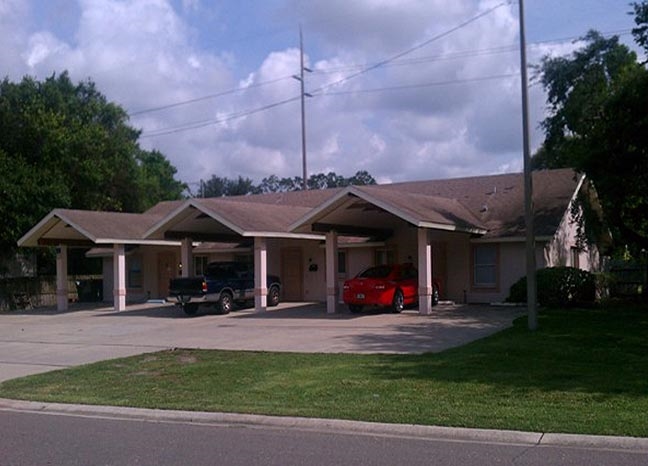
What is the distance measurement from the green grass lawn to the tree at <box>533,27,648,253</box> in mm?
7433

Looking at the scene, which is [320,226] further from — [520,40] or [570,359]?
[570,359]

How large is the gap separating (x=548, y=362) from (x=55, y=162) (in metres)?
32.6

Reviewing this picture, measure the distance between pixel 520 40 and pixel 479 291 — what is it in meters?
13.0

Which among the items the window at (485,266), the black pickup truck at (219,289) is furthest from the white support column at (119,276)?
the window at (485,266)

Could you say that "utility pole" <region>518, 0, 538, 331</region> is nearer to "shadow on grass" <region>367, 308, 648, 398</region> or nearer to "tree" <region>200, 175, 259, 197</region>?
"shadow on grass" <region>367, 308, 648, 398</region>

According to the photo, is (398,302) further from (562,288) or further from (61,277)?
(61,277)

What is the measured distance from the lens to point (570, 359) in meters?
15.1

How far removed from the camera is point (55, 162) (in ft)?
137

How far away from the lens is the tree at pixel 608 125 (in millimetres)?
23891

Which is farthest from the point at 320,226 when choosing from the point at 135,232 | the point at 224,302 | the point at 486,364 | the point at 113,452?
the point at 113,452

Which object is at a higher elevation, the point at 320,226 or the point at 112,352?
the point at 320,226

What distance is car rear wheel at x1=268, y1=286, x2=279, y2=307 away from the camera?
32.3m

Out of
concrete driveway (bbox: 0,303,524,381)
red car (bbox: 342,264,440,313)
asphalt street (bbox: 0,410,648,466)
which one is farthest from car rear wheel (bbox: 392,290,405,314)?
asphalt street (bbox: 0,410,648,466)

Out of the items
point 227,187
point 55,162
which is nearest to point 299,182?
point 227,187
